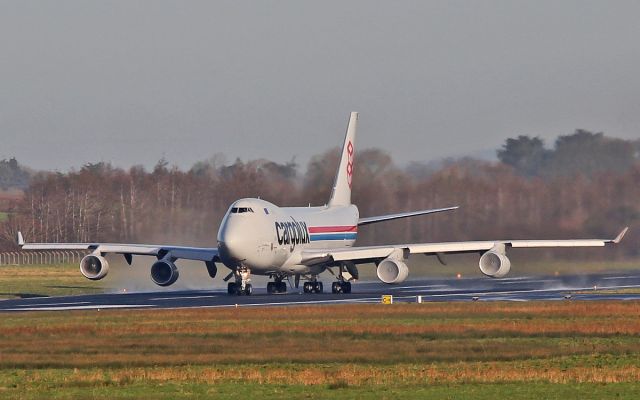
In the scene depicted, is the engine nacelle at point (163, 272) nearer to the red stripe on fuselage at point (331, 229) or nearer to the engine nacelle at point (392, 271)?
the red stripe on fuselage at point (331, 229)

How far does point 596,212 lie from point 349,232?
13.4m

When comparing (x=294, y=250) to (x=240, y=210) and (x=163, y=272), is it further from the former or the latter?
(x=163, y=272)

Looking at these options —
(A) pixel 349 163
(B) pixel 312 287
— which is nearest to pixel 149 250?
(B) pixel 312 287

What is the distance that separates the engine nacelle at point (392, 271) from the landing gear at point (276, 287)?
6380mm

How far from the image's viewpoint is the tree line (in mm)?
74938

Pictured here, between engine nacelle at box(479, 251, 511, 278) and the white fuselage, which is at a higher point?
the white fuselage

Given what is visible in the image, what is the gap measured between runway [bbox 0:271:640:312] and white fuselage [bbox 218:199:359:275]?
1.66 meters

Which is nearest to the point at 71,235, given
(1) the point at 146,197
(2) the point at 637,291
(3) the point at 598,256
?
(1) the point at 146,197

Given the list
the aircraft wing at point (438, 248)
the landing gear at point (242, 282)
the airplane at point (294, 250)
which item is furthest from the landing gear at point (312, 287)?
the landing gear at point (242, 282)

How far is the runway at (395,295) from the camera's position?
57531mm

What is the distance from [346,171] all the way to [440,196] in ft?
19.3

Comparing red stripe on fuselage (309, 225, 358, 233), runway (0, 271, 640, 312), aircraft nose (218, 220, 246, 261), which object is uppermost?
red stripe on fuselage (309, 225, 358, 233)

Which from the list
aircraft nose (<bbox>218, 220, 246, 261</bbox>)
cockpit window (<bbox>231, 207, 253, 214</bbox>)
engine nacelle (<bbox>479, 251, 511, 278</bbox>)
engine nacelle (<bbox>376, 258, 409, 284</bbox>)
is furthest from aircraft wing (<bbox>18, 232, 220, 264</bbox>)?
engine nacelle (<bbox>479, 251, 511, 278</bbox>)

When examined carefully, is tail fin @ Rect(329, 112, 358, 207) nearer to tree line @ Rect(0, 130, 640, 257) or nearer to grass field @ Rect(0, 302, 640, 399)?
tree line @ Rect(0, 130, 640, 257)
